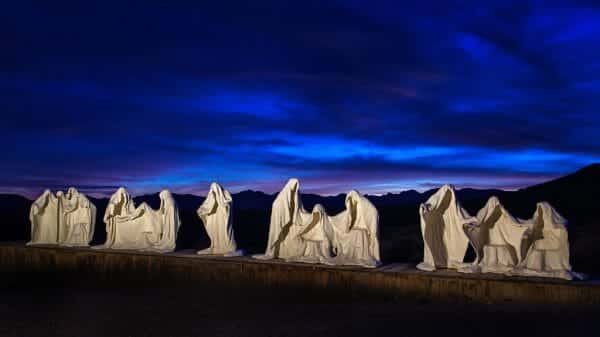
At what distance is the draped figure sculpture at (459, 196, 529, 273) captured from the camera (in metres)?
11.7

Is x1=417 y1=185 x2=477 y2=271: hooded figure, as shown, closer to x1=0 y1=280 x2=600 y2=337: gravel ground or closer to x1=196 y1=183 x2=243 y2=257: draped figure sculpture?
x1=0 y1=280 x2=600 y2=337: gravel ground

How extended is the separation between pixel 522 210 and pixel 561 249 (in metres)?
20.8

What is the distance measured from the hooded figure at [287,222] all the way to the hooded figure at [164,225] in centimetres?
335

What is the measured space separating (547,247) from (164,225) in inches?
424

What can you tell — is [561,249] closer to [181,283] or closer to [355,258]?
[355,258]

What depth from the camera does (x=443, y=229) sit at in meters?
12.7

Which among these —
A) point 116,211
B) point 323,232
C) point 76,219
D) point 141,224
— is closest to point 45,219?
A: point 76,219

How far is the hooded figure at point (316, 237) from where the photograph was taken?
1409cm

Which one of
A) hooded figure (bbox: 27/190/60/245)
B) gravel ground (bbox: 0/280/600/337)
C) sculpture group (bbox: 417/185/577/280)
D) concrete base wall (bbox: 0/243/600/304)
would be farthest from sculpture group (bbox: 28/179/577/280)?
gravel ground (bbox: 0/280/600/337)

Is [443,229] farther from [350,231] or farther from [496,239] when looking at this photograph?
[350,231]

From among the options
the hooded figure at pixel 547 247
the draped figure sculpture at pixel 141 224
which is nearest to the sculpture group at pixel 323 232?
the hooded figure at pixel 547 247

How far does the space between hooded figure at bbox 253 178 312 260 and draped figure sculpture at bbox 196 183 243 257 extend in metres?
1.20

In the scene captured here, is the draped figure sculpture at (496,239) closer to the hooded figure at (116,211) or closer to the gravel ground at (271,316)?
the gravel ground at (271,316)

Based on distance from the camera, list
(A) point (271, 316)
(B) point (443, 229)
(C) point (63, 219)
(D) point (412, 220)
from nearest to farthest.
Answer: (A) point (271, 316), (B) point (443, 229), (C) point (63, 219), (D) point (412, 220)
